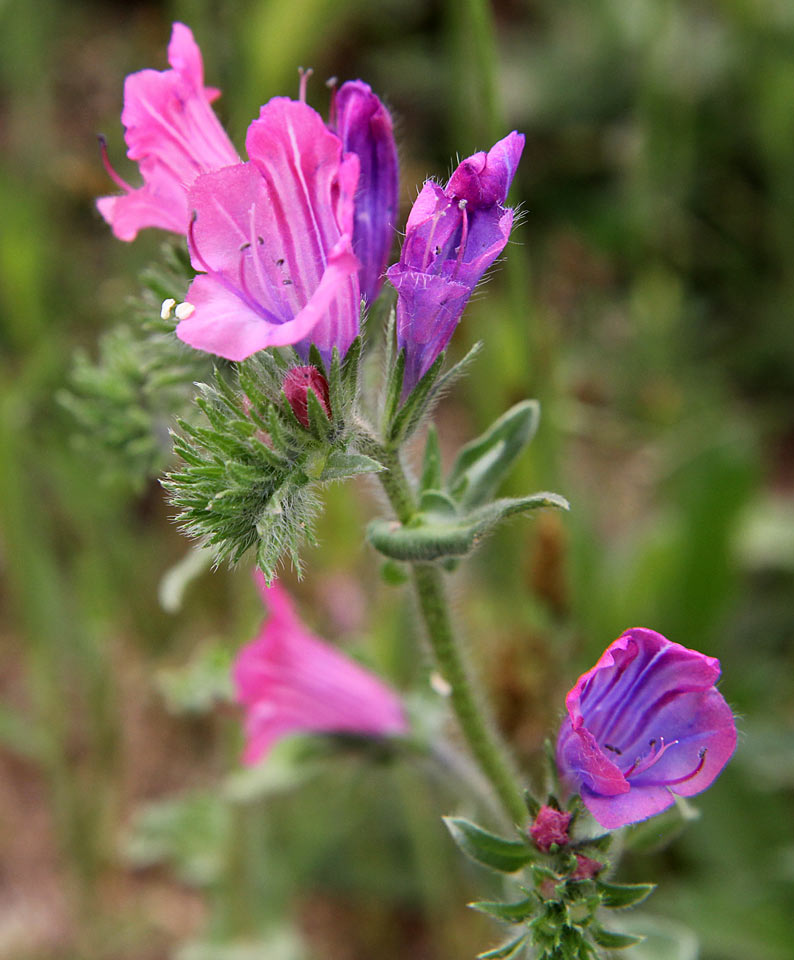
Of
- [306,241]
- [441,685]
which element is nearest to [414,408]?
[306,241]

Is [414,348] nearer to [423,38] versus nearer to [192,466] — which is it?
[192,466]

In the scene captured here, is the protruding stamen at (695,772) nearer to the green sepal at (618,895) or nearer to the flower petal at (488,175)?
A: the green sepal at (618,895)

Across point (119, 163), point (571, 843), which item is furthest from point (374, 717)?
point (119, 163)

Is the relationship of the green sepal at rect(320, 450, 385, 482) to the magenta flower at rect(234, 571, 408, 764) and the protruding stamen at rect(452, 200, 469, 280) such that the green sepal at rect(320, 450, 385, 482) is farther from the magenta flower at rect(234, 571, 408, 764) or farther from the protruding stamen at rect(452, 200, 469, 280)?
the magenta flower at rect(234, 571, 408, 764)

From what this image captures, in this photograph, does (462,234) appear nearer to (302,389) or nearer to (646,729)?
(302,389)

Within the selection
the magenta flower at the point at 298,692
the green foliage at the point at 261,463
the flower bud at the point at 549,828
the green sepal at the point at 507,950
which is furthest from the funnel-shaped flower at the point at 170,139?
the green sepal at the point at 507,950

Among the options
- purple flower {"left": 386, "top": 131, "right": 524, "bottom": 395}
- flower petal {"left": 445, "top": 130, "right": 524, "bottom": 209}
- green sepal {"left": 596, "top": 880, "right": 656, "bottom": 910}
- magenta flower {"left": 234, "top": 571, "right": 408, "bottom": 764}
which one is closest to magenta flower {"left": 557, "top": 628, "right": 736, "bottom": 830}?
green sepal {"left": 596, "top": 880, "right": 656, "bottom": 910}
